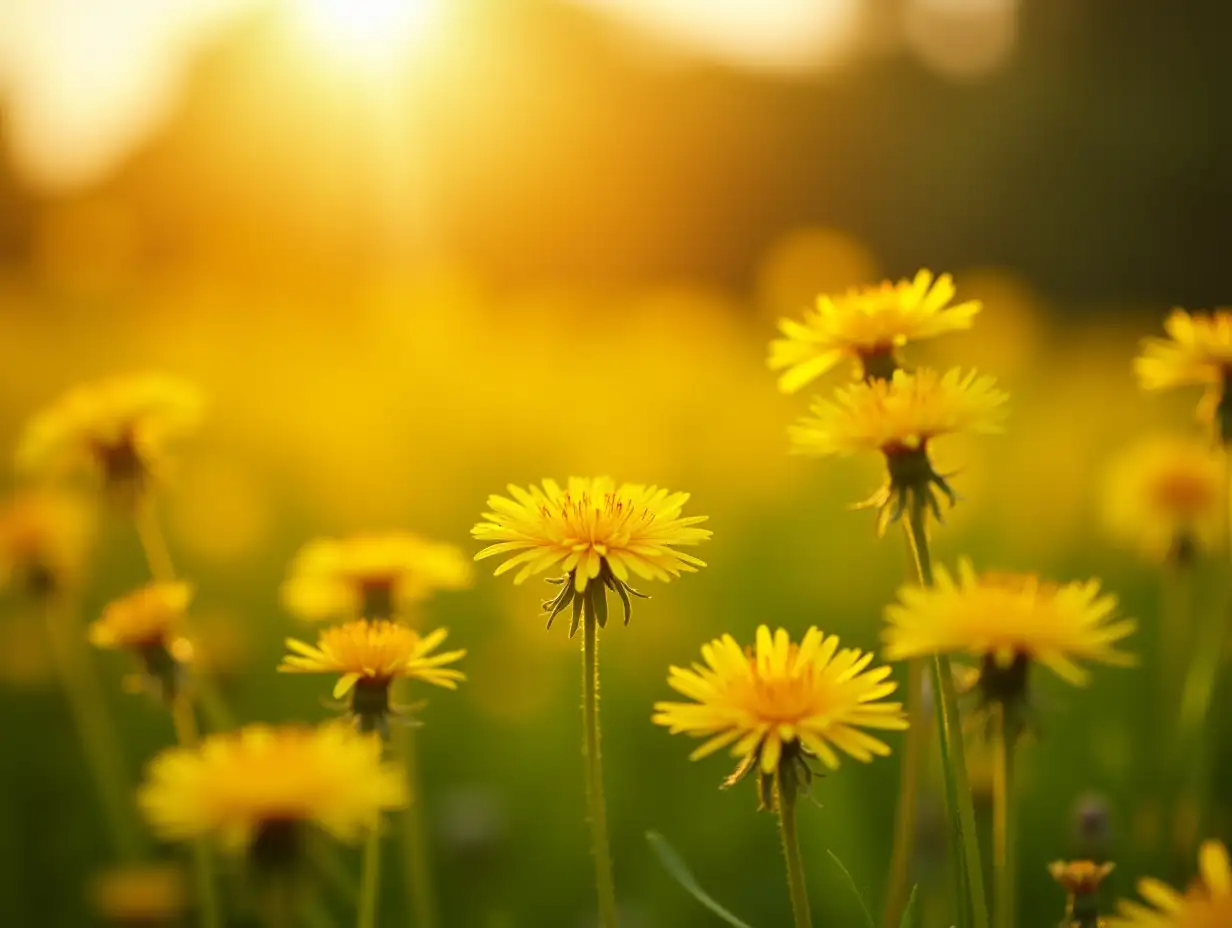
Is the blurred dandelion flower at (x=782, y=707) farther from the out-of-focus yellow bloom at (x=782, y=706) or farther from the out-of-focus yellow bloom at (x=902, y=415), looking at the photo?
the out-of-focus yellow bloom at (x=902, y=415)

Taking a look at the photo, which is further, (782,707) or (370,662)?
(370,662)

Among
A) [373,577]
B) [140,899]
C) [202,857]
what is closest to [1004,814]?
[373,577]

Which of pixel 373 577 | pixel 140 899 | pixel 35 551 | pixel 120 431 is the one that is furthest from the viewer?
pixel 35 551

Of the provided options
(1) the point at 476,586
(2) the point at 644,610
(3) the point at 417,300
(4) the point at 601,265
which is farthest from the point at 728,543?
(4) the point at 601,265

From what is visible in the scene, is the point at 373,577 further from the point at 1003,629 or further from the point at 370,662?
the point at 1003,629

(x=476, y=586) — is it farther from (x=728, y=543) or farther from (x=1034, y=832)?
(x=1034, y=832)

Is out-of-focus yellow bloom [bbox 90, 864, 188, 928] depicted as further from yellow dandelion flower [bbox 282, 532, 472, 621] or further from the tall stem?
the tall stem
